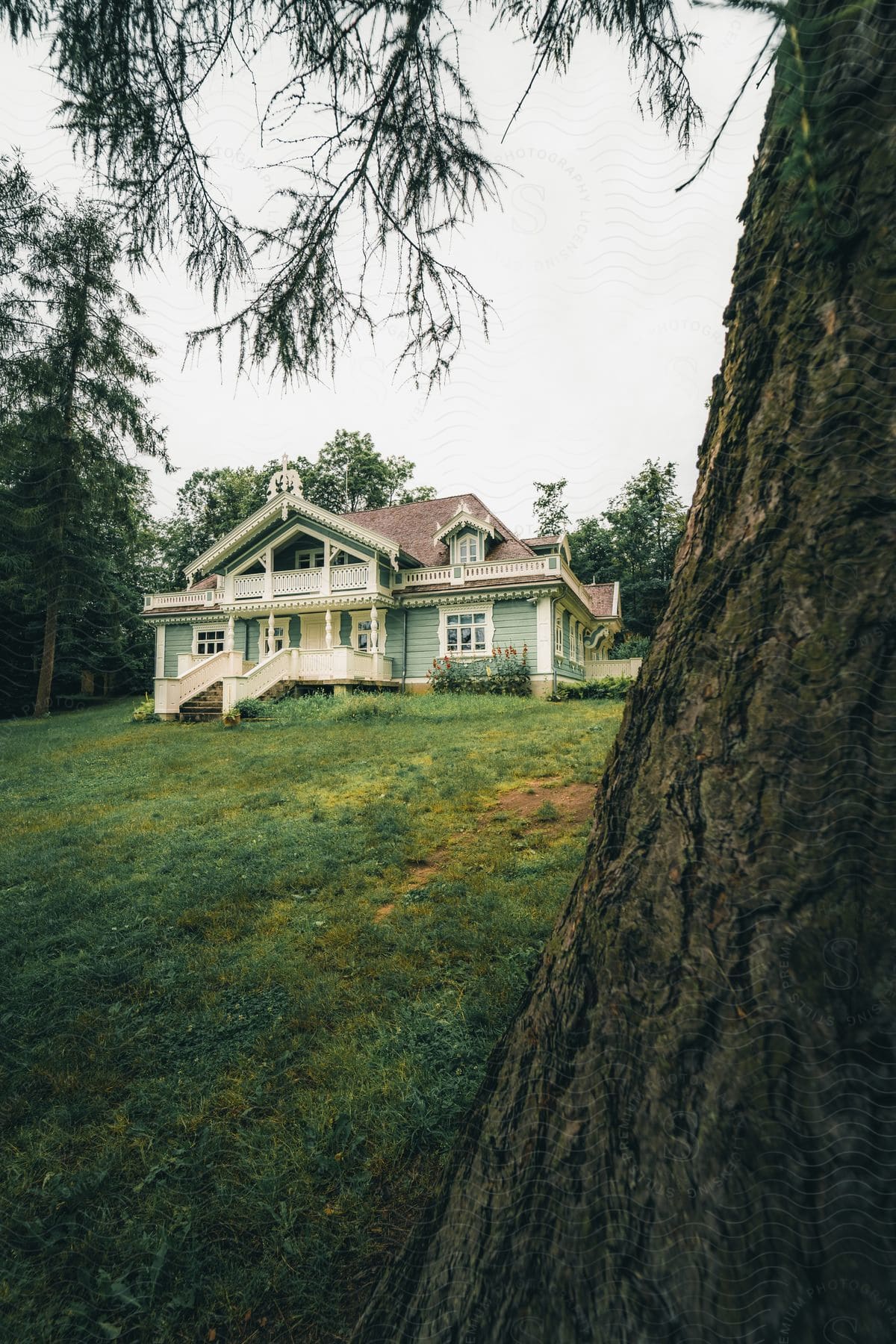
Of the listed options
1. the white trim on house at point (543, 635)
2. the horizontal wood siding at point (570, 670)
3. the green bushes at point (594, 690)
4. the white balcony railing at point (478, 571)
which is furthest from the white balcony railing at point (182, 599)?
the green bushes at point (594, 690)

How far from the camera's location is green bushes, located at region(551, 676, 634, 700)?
15461mm

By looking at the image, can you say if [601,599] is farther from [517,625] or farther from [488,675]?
[488,675]

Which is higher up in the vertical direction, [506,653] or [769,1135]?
[506,653]

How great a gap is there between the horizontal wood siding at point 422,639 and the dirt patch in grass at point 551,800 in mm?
11960

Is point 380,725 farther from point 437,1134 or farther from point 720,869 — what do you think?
point 720,869

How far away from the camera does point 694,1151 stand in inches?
41.0

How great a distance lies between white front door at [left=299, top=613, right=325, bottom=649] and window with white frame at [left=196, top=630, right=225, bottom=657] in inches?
152

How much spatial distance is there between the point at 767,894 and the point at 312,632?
19.8 meters

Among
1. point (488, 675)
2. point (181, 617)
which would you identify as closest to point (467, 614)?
point (488, 675)

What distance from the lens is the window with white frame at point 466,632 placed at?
17922 millimetres

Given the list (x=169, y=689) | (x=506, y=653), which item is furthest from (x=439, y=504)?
(x=169, y=689)

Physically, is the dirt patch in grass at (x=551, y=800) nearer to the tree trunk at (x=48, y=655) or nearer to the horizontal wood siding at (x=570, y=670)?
the horizontal wood siding at (x=570, y=670)

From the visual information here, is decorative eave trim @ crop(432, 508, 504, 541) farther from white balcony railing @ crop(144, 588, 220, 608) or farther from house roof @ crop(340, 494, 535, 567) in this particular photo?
white balcony railing @ crop(144, 588, 220, 608)

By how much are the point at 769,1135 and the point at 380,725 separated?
10.7m
